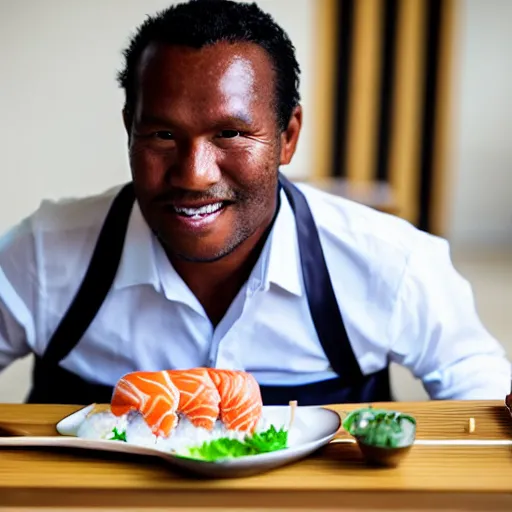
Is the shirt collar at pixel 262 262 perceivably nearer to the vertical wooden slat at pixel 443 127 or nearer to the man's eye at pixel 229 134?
the man's eye at pixel 229 134

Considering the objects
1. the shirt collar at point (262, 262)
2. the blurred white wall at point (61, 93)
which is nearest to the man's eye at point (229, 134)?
the shirt collar at point (262, 262)

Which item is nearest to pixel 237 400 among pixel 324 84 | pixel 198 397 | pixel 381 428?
pixel 198 397

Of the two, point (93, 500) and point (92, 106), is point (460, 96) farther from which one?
point (93, 500)

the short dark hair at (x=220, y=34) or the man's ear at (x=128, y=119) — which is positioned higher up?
the short dark hair at (x=220, y=34)

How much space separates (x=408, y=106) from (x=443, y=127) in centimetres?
27

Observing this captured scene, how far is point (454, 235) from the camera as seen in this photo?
555 cm

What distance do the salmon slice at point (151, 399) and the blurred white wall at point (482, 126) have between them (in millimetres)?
4778

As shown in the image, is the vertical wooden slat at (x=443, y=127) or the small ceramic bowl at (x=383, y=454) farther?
the vertical wooden slat at (x=443, y=127)

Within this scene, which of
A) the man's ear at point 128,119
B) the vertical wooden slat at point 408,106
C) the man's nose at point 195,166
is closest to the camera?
the man's nose at point 195,166

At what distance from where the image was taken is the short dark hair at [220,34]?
43.4 inches

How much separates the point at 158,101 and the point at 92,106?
380 centimetres

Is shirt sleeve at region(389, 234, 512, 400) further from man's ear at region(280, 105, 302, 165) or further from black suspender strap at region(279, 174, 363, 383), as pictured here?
man's ear at region(280, 105, 302, 165)

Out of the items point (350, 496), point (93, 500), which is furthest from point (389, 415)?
point (93, 500)

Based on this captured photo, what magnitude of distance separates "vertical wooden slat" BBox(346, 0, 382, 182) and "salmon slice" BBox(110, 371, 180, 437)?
14.8 feet
